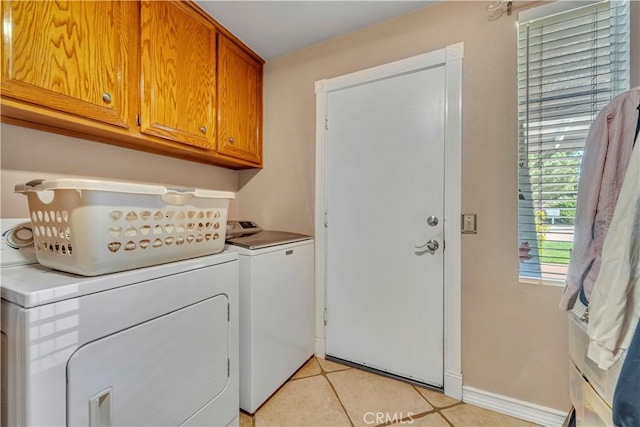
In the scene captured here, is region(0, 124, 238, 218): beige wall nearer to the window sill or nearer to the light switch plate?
the light switch plate

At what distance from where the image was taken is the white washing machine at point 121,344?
71 centimetres

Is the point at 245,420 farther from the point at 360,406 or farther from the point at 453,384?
the point at 453,384

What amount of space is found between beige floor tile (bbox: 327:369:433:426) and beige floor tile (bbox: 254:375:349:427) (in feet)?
0.22

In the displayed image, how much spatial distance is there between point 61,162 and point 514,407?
2712mm

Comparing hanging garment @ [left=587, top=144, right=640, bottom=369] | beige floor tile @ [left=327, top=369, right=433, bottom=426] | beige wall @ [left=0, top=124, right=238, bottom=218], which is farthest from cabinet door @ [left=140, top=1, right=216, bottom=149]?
hanging garment @ [left=587, top=144, right=640, bottom=369]

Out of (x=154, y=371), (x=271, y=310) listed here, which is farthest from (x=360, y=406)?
(x=154, y=371)

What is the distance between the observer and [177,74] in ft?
5.10

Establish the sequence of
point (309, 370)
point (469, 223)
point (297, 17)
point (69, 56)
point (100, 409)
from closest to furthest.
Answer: point (100, 409)
point (69, 56)
point (469, 223)
point (297, 17)
point (309, 370)

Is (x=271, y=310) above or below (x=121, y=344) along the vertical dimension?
below

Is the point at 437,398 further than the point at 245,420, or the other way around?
the point at 437,398

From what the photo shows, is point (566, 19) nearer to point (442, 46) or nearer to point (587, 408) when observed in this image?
point (442, 46)

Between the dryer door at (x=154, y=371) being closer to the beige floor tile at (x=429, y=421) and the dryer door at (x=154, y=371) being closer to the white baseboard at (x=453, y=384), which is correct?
the beige floor tile at (x=429, y=421)

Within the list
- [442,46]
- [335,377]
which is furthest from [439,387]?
[442,46]

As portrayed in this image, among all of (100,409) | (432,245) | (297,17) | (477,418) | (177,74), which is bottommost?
(477,418)
